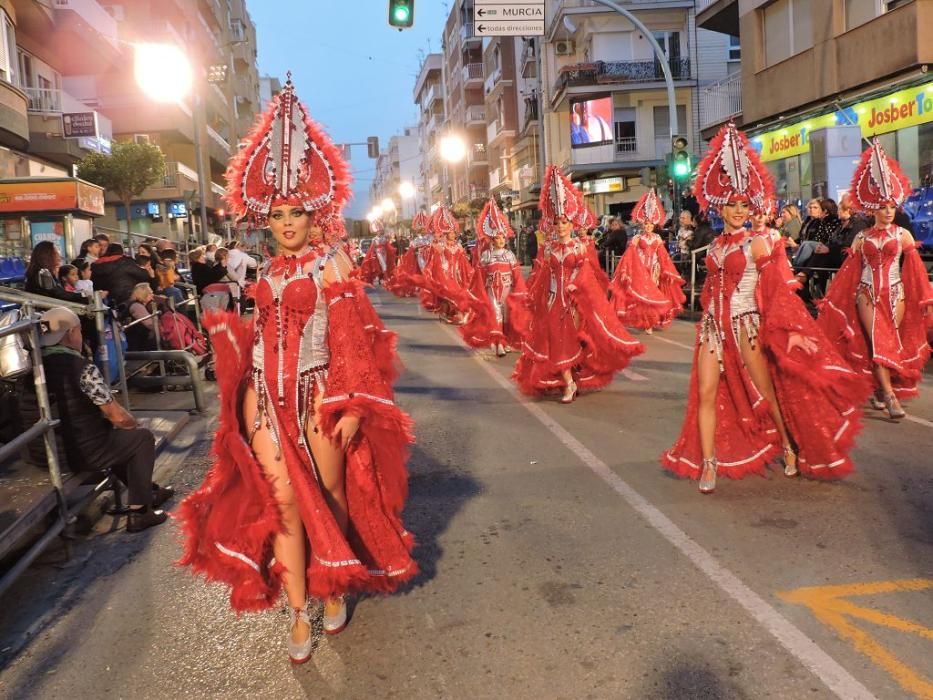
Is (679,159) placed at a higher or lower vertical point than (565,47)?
lower

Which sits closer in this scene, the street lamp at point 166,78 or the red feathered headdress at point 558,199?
the red feathered headdress at point 558,199

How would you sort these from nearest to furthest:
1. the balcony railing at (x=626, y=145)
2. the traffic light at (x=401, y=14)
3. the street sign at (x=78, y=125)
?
the traffic light at (x=401, y=14)
the street sign at (x=78, y=125)
the balcony railing at (x=626, y=145)

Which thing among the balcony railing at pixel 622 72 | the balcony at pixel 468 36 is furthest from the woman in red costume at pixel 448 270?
the balcony at pixel 468 36

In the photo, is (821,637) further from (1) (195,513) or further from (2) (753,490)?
(1) (195,513)

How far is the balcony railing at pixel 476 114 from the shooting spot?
69.2 meters

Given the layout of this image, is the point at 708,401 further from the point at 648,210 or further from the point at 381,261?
the point at 381,261

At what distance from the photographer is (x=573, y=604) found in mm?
3906

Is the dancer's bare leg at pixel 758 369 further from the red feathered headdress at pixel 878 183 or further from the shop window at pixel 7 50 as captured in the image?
the shop window at pixel 7 50

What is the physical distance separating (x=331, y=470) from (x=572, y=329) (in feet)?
16.9

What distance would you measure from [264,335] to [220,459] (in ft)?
1.70

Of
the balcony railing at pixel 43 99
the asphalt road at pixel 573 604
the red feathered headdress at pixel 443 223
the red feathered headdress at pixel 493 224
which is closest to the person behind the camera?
the asphalt road at pixel 573 604

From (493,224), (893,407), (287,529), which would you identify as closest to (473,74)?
(493,224)

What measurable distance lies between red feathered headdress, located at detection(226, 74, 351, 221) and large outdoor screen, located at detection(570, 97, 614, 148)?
3716 cm

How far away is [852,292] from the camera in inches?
307
